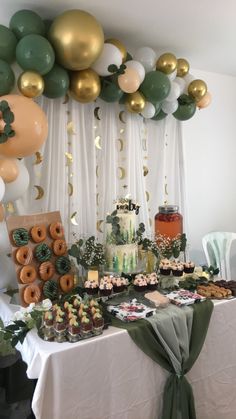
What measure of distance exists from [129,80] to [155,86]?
20cm

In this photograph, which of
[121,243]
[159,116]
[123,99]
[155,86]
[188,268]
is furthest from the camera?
[159,116]

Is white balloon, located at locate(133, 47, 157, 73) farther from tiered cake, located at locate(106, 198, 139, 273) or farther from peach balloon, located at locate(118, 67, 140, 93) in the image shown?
tiered cake, located at locate(106, 198, 139, 273)

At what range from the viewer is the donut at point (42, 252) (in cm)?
163

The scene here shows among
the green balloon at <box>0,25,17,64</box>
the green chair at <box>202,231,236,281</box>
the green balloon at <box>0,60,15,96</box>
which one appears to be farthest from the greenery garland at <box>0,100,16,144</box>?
the green chair at <box>202,231,236,281</box>

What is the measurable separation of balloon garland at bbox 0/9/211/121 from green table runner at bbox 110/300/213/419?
1.19 meters

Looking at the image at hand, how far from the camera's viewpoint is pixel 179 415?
1.40m

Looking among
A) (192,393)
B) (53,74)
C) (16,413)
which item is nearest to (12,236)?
(53,74)

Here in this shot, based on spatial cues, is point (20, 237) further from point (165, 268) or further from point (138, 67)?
point (138, 67)

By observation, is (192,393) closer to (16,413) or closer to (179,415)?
(179,415)

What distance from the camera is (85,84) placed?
1.76m

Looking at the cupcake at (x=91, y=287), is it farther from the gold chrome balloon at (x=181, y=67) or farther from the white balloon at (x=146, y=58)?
the gold chrome balloon at (x=181, y=67)

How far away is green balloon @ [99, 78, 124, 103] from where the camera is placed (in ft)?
6.16

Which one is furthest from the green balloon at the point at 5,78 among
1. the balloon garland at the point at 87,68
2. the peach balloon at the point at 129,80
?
the peach balloon at the point at 129,80

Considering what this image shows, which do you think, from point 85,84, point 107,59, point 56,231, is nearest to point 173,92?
point 107,59
